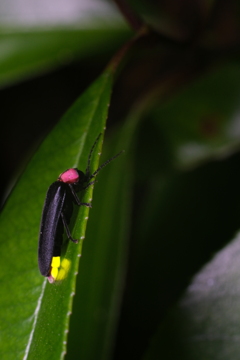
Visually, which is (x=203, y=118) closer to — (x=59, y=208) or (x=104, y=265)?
(x=104, y=265)

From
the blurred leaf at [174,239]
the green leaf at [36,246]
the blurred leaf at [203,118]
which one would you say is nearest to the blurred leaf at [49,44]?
the blurred leaf at [203,118]

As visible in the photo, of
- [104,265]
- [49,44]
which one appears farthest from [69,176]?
[49,44]

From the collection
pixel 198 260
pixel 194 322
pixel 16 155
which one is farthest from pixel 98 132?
pixel 16 155

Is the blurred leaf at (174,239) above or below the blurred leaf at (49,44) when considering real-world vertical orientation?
below

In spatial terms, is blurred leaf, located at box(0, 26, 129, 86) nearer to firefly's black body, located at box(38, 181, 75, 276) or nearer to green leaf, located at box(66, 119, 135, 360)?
green leaf, located at box(66, 119, 135, 360)

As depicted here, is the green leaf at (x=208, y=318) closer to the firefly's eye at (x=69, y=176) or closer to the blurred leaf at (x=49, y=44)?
the firefly's eye at (x=69, y=176)

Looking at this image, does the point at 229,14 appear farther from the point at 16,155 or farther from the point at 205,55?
the point at 16,155

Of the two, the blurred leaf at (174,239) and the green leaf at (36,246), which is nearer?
the green leaf at (36,246)

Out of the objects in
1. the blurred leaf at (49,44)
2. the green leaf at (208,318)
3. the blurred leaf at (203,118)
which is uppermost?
the blurred leaf at (49,44)
